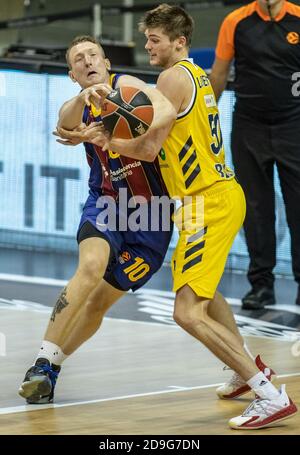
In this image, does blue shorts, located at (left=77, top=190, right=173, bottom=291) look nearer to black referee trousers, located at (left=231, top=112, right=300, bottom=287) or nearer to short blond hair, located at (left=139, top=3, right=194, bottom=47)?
short blond hair, located at (left=139, top=3, right=194, bottom=47)

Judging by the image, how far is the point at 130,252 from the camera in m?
7.00

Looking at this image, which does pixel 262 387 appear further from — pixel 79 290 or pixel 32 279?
pixel 32 279

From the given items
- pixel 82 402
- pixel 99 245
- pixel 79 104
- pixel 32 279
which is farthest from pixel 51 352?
pixel 32 279

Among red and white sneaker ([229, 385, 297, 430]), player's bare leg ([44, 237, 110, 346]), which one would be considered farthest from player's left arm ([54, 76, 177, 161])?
red and white sneaker ([229, 385, 297, 430])

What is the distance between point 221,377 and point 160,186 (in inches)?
50.0

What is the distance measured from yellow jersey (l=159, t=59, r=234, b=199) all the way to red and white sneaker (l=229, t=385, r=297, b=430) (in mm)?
1135

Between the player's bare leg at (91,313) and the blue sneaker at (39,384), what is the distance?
0.80ft

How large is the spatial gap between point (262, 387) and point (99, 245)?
123 cm

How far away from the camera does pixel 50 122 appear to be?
1209 cm

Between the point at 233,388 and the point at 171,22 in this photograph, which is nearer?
the point at 171,22

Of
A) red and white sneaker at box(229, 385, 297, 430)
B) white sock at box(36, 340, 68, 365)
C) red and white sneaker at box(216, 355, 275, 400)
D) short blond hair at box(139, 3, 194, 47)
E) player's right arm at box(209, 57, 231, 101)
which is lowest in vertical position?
red and white sneaker at box(229, 385, 297, 430)

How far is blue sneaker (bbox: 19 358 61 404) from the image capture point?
6.64m

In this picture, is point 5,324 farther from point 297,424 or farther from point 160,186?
point 297,424

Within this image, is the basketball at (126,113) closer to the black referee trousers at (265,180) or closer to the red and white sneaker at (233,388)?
the red and white sneaker at (233,388)
